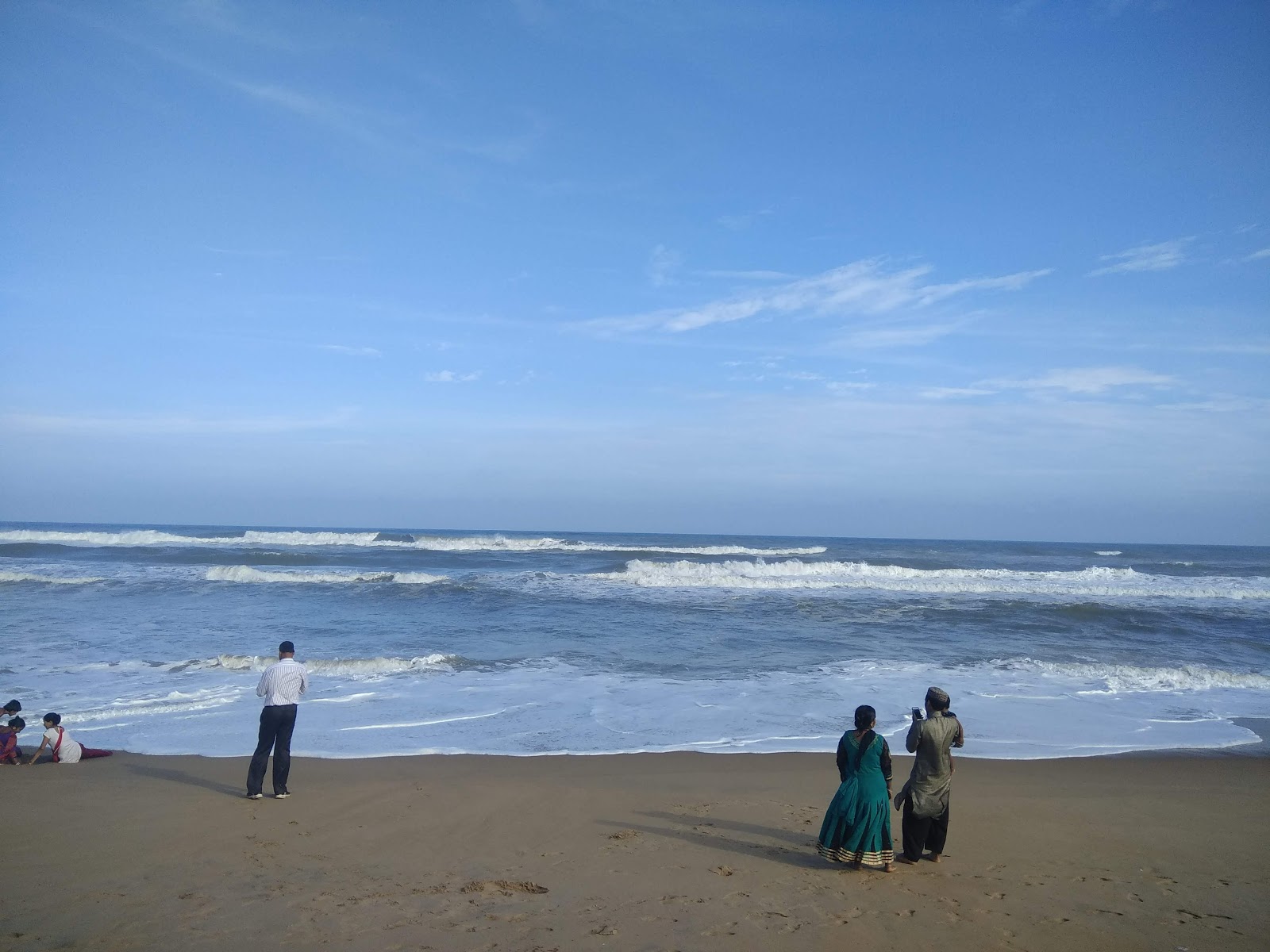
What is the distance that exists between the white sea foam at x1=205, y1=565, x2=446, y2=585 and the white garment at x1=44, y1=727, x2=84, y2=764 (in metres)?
19.3

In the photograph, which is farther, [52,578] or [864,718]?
[52,578]

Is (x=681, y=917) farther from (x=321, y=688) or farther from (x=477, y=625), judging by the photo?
(x=477, y=625)

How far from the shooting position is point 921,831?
542 cm

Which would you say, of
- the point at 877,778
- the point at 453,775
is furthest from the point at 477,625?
the point at 877,778

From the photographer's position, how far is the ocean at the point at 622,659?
9375mm

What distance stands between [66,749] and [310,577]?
916 inches

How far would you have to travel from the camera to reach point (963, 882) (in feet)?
16.7

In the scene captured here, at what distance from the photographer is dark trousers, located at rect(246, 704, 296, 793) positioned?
267 inches

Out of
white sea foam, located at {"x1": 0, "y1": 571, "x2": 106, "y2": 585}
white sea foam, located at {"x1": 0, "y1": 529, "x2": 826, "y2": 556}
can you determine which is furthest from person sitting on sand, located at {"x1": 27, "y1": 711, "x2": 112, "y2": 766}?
white sea foam, located at {"x1": 0, "y1": 529, "x2": 826, "y2": 556}

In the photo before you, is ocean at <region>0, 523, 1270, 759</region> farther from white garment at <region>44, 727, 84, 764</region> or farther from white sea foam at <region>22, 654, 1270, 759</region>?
white garment at <region>44, 727, 84, 764</region>

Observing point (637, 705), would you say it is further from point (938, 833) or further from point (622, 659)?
point (938, 833)

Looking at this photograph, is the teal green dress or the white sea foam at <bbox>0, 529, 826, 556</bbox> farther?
the white sea foam at <bbox>0, 529, 826, 556</bbox>

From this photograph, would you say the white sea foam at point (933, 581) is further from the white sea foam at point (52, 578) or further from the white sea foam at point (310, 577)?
the white sea foam at point (52, 578)

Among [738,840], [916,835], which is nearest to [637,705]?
[738,840]
